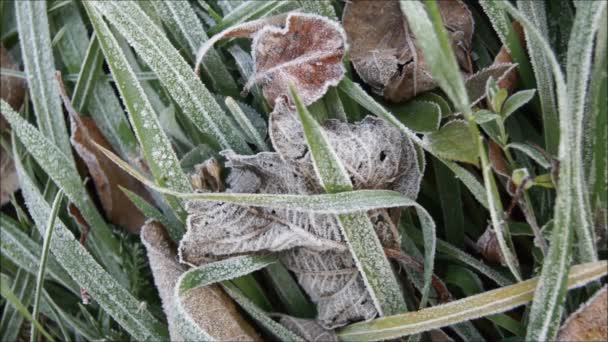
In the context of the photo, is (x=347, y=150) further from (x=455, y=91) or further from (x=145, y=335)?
(x=145, y=335)

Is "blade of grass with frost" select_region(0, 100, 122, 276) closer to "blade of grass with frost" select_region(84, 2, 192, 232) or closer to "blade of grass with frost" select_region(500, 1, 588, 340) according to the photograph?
"blade of grass with frost" select_region(84, 2, 192, 232)

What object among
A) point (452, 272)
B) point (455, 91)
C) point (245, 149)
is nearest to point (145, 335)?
point (245, 149)

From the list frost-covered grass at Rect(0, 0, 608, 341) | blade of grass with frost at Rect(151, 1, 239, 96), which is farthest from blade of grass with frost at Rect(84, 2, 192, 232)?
blade of grass with frost at Rect(151, 1, 239, 96)

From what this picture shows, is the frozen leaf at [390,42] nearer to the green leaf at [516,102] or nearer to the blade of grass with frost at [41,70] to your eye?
the green leaf at [516,102]

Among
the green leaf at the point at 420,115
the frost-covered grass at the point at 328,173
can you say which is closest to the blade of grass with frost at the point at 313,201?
the frost-covered grass at the point at 328,173

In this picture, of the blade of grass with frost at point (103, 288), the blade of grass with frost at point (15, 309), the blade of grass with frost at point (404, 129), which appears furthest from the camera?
the blade of grass with frost at point (15, 309)

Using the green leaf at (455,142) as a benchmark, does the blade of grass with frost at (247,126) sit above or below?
above

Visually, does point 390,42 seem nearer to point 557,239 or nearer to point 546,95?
point 546,95
